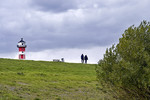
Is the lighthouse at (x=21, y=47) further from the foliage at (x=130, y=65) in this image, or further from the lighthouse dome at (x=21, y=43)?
the foliage at (x=130, y=65)

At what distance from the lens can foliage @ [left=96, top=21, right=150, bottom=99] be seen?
17594 mm

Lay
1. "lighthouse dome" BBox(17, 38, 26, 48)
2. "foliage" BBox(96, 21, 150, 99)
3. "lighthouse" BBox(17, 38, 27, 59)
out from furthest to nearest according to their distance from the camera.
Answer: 1. "lighthouse dome" BBox(17, 38, 26, 48)
2. "lighthouse" BBox(17, 38, 27, 59)
3. "foliage" BBox(96, 21, 150, 99)

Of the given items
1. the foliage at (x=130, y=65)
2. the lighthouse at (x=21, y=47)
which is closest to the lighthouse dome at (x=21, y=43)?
the lighthouse at (x=21, y=47)

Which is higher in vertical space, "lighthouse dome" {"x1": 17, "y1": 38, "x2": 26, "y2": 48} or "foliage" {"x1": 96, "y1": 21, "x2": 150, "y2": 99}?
"lighthouse dome" {"x1": 17, "y1": 38, "x2": 26, "y2": 48}

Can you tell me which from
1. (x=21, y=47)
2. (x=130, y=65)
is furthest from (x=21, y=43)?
(x=130, y=65)

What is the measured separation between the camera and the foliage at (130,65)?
1759 cm

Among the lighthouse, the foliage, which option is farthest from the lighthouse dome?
the foliage

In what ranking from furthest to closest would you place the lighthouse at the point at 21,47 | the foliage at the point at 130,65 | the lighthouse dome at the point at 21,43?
the lighthouse dome at the point at 21,43
the lighthouse at the point at 21,47
the foliage at the point at 130,65

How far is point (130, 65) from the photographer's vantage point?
17.6 m

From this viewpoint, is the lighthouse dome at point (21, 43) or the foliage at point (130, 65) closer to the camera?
the foliage at point (130, 65)

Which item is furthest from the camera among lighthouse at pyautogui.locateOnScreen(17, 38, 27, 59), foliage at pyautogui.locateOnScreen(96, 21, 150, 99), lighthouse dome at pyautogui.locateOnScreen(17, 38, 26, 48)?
lighthouse dome at pyautogui.locateOnScreen(17, 38, 26, 48)

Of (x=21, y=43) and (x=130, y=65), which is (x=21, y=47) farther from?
(x=130, y=65)

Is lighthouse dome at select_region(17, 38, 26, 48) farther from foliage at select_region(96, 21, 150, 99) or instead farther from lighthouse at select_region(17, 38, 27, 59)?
foliage at select_region(96, 21, 150, 99)

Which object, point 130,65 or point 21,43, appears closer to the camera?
point 130,65
